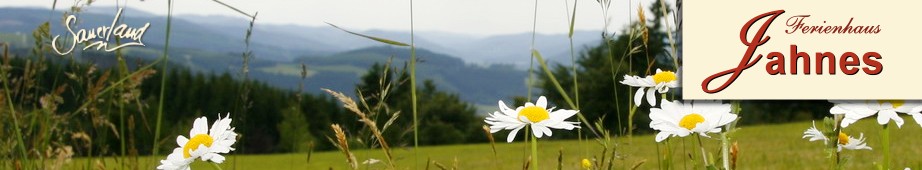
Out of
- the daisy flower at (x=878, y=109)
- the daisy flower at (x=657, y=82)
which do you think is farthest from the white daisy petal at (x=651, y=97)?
the daisy flower at (x=878, y=109)

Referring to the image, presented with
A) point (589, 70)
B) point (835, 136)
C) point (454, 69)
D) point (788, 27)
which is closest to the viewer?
point (835, 136)

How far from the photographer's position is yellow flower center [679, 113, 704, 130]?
1.28m

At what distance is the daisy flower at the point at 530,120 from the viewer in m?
1.32

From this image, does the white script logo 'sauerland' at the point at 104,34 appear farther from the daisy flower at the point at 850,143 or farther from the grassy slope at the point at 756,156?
the daisy flower at the point at 850,143

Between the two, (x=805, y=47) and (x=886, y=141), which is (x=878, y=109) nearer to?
(x=886, y=141)

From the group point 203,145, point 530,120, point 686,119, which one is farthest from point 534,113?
point 203,145

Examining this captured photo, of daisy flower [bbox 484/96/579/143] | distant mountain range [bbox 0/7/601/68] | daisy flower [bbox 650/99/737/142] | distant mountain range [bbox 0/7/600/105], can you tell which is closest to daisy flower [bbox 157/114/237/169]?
daisy flower [bbox 484/96/579/143]

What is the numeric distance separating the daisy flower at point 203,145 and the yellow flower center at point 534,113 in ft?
1.33

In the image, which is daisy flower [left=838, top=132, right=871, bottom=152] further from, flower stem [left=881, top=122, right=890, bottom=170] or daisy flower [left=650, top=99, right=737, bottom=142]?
daisy flower [left=650, top=99, right=737, bottom=142]

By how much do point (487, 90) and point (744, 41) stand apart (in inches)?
4913

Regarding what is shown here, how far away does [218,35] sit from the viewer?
141m

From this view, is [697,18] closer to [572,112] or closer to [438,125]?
[572,112]

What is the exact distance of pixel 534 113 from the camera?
137 cm

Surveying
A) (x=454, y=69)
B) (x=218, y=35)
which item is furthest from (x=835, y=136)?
(x=218, y=35)
